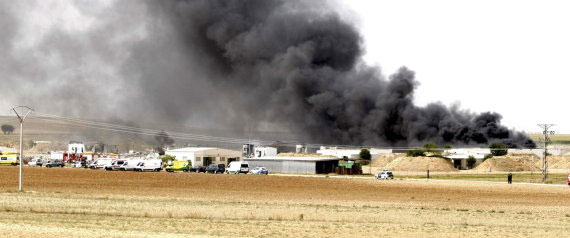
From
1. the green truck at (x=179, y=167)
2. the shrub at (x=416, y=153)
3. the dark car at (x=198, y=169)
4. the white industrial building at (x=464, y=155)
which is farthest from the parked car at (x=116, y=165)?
the white industrial building at (x=464, y=155)

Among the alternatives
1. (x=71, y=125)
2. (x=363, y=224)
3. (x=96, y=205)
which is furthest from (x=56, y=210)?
(x=71, y=125)

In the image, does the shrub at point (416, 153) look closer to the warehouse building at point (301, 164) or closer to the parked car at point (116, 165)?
the warehouse building at point (301, 164)

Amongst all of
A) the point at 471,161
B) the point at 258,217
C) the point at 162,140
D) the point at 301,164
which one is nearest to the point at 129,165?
the point at 301,164

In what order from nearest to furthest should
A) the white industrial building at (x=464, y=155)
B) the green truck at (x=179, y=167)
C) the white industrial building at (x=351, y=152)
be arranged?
the green truck at (x=179, y=167)
the white industrial building at (x=464, y=155)
the white industrial building at (x=351, y=152)

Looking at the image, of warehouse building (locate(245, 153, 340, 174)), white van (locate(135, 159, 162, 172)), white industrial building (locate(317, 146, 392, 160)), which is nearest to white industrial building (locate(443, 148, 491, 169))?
white industrial building (locate(317, 146, 392, 160))

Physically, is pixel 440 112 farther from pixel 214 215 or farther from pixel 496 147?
pixel 214 215

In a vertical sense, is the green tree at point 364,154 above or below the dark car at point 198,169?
above

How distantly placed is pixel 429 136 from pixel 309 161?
5021cm

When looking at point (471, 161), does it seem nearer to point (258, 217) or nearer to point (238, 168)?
point (238, 168)

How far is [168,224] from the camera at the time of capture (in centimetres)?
2764

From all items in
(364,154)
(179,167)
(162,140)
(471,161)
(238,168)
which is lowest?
(179,167)

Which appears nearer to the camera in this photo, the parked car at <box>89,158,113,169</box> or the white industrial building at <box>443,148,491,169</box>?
the parked car at <box>89,158,113,169</box>

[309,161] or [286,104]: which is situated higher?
[286,104]

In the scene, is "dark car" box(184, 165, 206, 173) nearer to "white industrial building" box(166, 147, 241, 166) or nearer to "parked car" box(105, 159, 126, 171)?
"parked car" box(105, 159, 126, 171)
